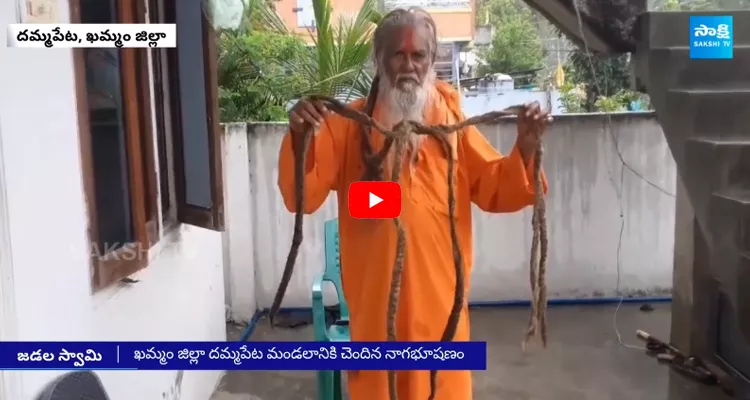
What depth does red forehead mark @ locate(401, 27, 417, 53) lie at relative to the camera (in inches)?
38.9

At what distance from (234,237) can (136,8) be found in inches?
60.5

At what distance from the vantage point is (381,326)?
104 centimetres

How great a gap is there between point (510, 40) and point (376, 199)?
1.14 metres

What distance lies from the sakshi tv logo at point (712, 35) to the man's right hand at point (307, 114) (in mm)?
998

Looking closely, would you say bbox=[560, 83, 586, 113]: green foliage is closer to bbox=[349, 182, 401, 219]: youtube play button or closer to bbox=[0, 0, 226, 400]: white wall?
bbox=[349, 182, 401, 219]: youtube play button

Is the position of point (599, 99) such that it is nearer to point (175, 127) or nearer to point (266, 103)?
point (266, 103)

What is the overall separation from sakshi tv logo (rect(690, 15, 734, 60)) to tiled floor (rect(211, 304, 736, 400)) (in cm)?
100

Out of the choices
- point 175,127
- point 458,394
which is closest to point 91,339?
point 458,394

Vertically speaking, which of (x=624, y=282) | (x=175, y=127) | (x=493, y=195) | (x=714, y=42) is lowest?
(x=624, y=282)

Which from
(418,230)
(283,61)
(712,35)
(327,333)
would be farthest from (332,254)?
(712,35)

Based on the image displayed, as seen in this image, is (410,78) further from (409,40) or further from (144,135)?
(144,135)

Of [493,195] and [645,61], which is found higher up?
[645,61]

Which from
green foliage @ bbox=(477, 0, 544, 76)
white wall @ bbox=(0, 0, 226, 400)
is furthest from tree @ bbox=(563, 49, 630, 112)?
white wall @ bbox=(0, 0, 226, 400)

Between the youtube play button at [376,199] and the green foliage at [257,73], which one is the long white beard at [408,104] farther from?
the green foliage at [257,73]
